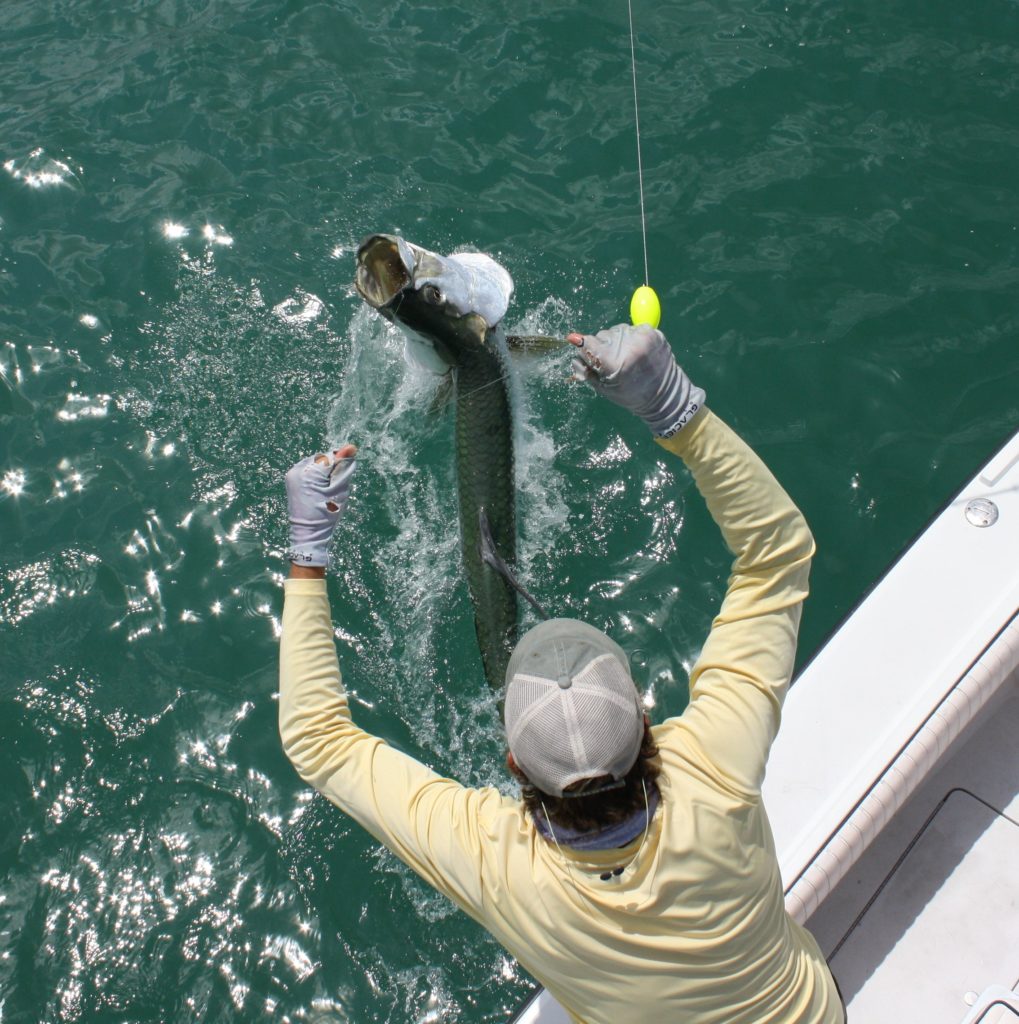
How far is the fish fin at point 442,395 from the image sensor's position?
15.0 feet

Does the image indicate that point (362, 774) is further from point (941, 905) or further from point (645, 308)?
point (941, 905)

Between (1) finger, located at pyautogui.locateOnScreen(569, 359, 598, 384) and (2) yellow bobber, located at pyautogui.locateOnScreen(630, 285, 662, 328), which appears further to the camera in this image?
(2) yellow bobber, located at pyautogui.locateOnScreen(630, 285, 662, 328)

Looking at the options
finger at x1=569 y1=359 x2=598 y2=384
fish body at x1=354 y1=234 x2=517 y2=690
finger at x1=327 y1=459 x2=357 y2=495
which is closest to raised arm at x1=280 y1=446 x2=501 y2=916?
finger at x1=327 y1=459 x2=357 y2=495

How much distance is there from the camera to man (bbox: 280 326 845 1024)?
1936 mm

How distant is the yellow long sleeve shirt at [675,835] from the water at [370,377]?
2.26m

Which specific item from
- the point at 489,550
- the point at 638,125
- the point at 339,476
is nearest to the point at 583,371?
the point at 339,476

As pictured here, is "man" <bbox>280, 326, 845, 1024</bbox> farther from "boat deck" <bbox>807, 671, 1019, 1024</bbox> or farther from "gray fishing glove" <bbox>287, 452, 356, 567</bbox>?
"boat deck" <bbox>807, 671, 1019, 1024</bbox>

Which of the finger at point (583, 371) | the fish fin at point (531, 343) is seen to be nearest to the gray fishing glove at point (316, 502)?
the finger at point (583, 371)

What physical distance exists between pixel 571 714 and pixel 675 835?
355mm

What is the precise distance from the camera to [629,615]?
4.96 meters

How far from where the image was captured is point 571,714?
6.22ft

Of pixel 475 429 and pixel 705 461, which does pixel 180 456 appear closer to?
pixel 475 429

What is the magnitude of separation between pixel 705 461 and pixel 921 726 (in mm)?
1930

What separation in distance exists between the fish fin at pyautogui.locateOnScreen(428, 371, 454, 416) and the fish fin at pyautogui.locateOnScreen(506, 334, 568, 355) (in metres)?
0.35
